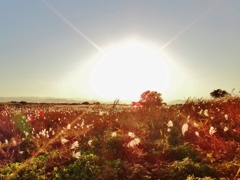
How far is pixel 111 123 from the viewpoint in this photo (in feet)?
41.7

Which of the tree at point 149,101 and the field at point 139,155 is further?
the tree at point 149,101

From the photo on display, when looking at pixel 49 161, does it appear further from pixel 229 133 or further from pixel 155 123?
pixel 229 133

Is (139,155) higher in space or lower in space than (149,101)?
lower

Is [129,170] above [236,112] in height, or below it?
below

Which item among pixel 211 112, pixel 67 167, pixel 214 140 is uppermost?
pixel 211 112

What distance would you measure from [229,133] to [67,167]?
5.04m

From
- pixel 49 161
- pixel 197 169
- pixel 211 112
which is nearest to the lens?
pixel 197 169

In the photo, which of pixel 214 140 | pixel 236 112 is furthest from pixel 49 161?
pixel 236 112

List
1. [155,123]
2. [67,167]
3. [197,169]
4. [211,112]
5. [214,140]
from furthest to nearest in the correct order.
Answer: [211,112] → [155,123] → [214,140] → [67,167] → [197,169]

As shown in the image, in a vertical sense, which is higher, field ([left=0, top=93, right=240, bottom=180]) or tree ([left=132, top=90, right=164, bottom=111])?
tree ([left=132, top=90, right=164, bottom=111])

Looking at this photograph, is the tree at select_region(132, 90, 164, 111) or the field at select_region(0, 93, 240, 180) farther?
the tree at select_region(132, 90, 164, 111)

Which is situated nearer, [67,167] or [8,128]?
[67,167]

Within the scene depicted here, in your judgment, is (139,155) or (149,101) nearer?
(139,155)

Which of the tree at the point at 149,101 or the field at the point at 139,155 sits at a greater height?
the tree at the point at 149,101
